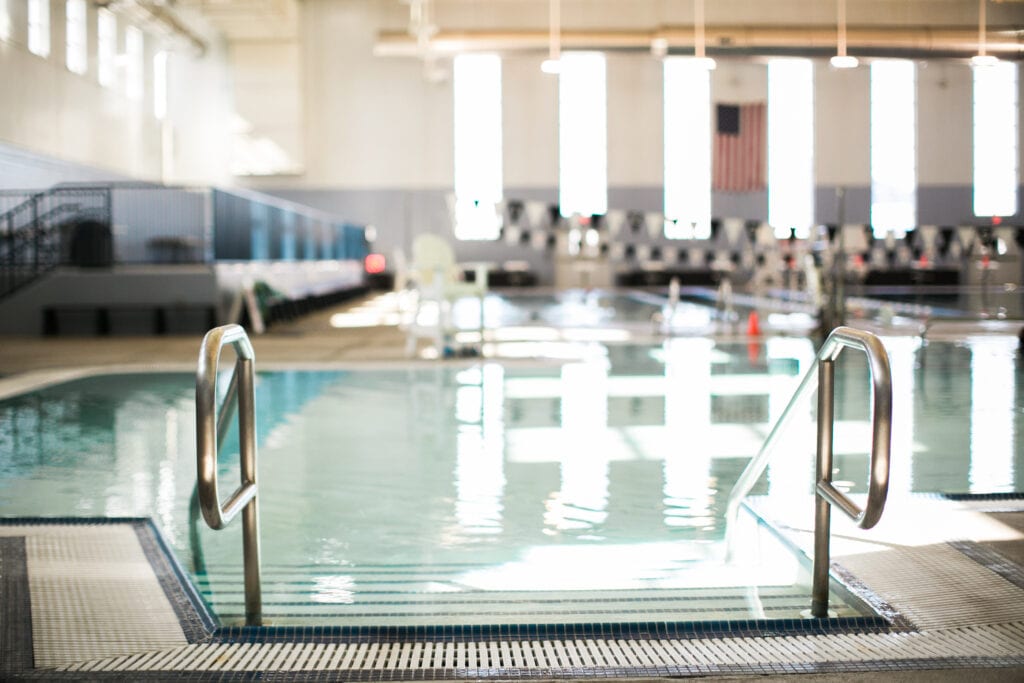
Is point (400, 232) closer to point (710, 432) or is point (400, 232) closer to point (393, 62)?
point (393, 62)

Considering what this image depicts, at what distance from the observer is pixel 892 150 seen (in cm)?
2777

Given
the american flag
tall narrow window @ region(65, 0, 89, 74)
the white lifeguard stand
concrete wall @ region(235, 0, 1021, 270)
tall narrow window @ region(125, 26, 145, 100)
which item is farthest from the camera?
concrete wall @ region(235, 0, 1021, 270)

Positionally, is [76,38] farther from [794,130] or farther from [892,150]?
[892,150]

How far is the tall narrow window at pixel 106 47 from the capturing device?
719 inches

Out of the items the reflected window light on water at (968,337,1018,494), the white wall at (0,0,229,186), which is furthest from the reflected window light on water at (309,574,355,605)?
the white wall at (0,0,229,186)

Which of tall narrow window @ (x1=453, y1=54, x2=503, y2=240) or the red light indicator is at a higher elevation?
tall narrow window @ (x1=453, y1=54, x2=503, y2=240)

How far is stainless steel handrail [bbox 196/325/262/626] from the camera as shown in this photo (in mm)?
2201

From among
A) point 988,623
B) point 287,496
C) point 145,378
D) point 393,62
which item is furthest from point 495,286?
point 988,623

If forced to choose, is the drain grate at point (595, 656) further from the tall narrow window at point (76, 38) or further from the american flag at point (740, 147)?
the american flag at point (740, 147)

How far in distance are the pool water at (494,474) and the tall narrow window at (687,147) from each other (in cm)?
1904

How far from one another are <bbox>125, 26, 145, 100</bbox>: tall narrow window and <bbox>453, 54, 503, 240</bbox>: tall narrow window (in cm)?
844

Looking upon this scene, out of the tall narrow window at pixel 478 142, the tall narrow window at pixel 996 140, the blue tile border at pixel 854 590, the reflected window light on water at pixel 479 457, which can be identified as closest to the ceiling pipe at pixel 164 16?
the tall narrow window at pixel 478 142

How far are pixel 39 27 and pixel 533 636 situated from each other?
16173 millimetres

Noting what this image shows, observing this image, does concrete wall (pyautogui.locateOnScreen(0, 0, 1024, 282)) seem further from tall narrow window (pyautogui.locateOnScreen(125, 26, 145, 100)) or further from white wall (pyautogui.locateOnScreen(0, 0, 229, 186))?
tall narrow window (pyautogui.locateOnScreen(125, 26, 145, 100))
